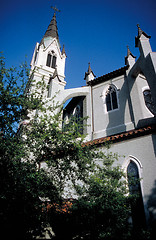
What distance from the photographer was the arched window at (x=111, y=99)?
12.4 m

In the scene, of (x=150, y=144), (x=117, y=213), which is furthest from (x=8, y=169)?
(x=150, y=144)

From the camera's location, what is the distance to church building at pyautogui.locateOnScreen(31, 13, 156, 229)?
7.66 metres

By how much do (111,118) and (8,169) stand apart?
7.93 meters

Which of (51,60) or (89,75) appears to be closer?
(89,75)

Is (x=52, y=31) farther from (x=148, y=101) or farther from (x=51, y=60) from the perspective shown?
(x=148, y=101)

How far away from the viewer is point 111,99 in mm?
12742

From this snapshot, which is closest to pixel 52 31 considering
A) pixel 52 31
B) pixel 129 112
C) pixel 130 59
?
pixel 52 31

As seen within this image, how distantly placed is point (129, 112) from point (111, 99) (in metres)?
2.14

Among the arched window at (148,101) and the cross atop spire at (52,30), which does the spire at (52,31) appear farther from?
the arched window at (148,101)

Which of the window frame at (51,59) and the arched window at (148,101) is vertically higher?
the window frame at (51,59)

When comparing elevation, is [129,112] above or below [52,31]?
below

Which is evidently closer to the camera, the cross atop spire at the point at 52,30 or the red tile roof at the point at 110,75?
the red tile roof at the point at 110,75

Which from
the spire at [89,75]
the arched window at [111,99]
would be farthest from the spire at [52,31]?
the arched window at [111,99]

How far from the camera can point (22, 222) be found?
5.58m
